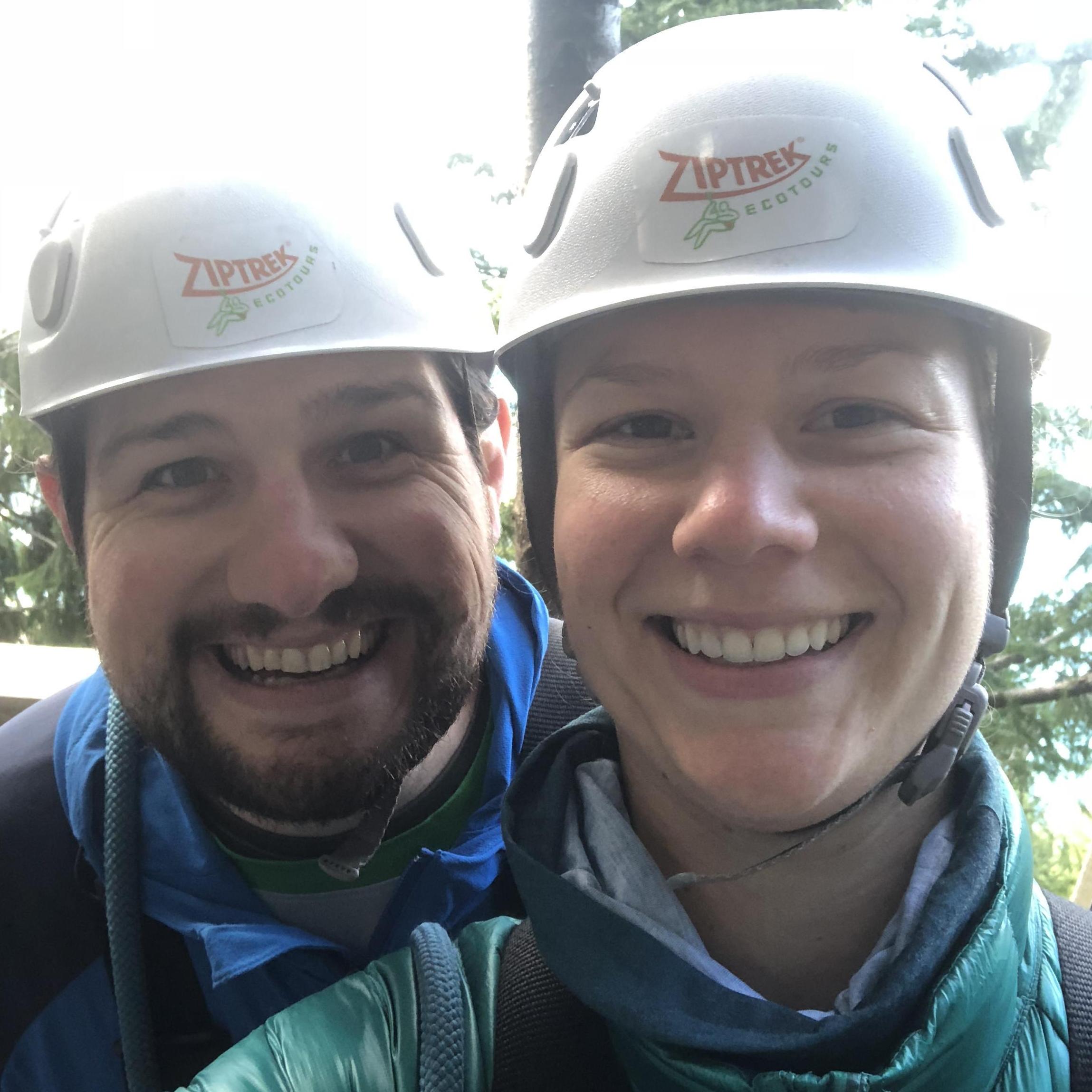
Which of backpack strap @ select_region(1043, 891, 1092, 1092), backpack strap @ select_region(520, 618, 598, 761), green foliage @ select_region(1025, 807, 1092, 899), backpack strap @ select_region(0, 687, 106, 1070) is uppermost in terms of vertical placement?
backpack strap @ select_region(1043, 891, 1092, 1092)

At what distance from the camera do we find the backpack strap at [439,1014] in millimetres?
1304

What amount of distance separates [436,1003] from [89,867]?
1.18 metres

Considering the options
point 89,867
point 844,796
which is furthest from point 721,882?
point 89,867

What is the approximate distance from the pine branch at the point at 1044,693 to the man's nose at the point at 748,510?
270cm

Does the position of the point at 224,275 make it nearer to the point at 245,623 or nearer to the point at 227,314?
the point at 227,314

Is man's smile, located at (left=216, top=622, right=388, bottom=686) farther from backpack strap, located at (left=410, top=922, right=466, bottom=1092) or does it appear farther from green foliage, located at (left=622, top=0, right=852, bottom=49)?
green foliage, located at (left=622, top=0, right=852, bottom=49)

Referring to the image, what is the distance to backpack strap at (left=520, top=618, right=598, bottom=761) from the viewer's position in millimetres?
2289

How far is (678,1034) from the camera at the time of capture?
4.10 ft

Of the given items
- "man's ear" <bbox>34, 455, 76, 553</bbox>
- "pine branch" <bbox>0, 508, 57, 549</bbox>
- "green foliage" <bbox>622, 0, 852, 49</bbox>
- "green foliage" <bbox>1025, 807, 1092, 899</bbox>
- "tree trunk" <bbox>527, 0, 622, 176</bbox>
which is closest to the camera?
"man's ear" <bbox>34, 455, 76, 553</bbox>

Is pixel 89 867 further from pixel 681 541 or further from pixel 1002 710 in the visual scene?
pixel 1002 710

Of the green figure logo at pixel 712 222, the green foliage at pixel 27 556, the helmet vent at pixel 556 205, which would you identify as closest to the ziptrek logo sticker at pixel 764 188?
the green figure logo at pixel 712 222

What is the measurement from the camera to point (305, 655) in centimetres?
200

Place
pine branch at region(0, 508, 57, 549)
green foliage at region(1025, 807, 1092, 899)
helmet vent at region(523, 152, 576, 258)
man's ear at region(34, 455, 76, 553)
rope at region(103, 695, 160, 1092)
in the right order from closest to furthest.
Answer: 1. helmet vent at region(523, 152, 576, 258)
2. rope at region(103, 695, 160, 1092)
3. man's ear at region(34, 455, 76, 553)
4. green foliage at region(1025, 807, 1092, 899)
5. pine branch at region(0, 508, 57, 549)

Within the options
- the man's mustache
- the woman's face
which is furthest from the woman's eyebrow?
the man's mustache
